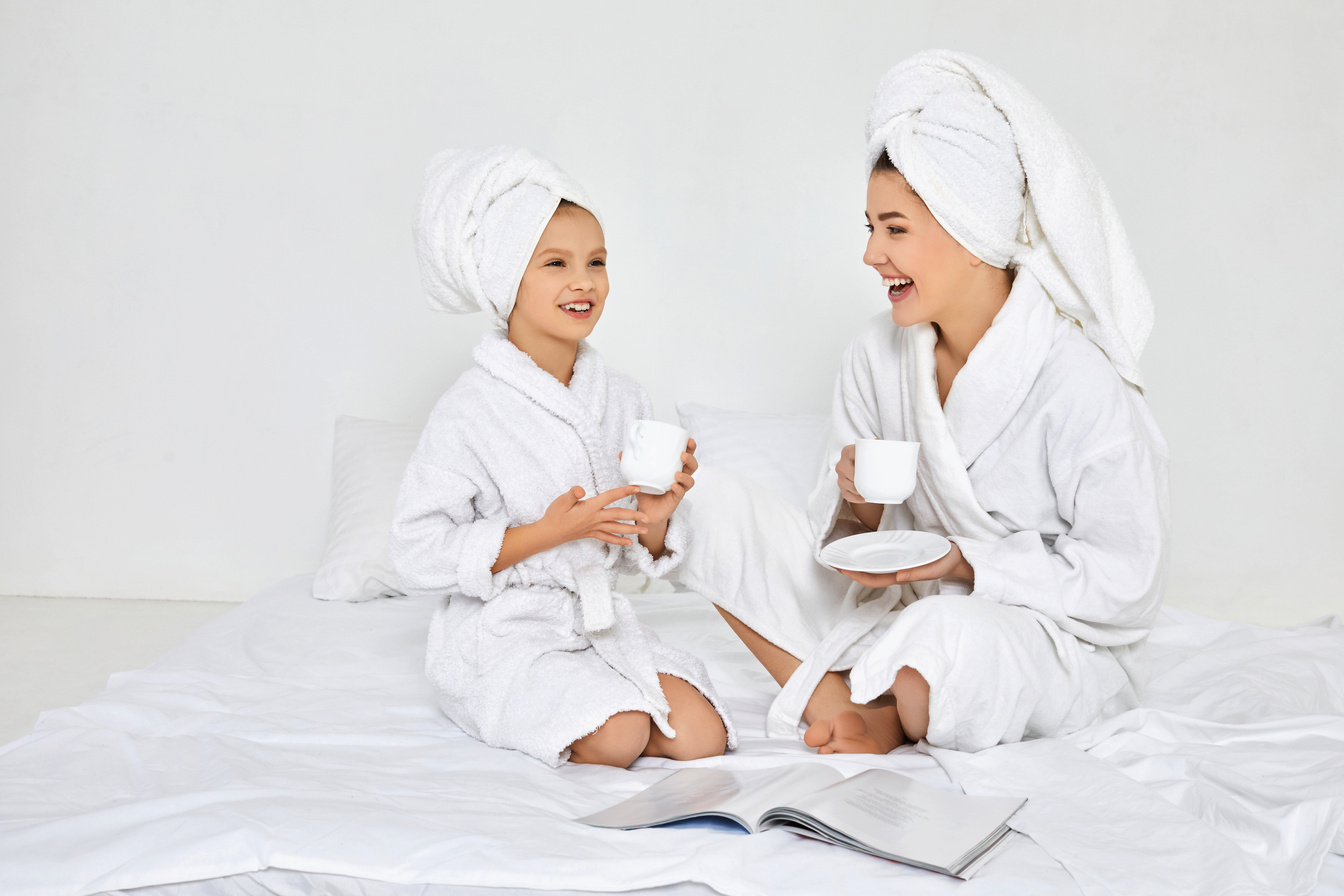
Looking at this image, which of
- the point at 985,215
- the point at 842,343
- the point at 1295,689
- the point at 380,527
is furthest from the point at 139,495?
the point at 1295,689

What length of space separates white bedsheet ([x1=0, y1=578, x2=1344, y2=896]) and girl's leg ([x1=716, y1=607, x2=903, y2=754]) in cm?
5

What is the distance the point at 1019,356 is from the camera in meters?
1.79

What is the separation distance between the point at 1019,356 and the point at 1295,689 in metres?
0.92

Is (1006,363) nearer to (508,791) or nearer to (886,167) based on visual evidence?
(886,167)

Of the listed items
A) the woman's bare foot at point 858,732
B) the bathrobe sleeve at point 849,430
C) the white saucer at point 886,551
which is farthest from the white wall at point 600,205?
the woman's bare foot at point 858,732

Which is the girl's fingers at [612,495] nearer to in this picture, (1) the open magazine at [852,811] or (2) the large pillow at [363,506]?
(1) the open magazine at [852,811]

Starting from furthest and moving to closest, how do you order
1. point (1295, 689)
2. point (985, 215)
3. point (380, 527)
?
point (380, 527), point (1295, 689), point (985, 215)

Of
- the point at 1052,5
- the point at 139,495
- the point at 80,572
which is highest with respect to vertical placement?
the point at 1052,5

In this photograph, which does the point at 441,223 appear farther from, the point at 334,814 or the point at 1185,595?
the point at 1185,595

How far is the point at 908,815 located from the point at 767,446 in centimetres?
154

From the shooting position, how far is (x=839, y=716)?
5.65ft

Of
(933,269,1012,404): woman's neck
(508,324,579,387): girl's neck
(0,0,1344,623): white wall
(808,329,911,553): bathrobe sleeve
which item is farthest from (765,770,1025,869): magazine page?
(0,0,1344,623): white wall

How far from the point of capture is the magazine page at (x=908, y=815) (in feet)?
3.98

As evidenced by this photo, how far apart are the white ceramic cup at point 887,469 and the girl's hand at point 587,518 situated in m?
0.38
